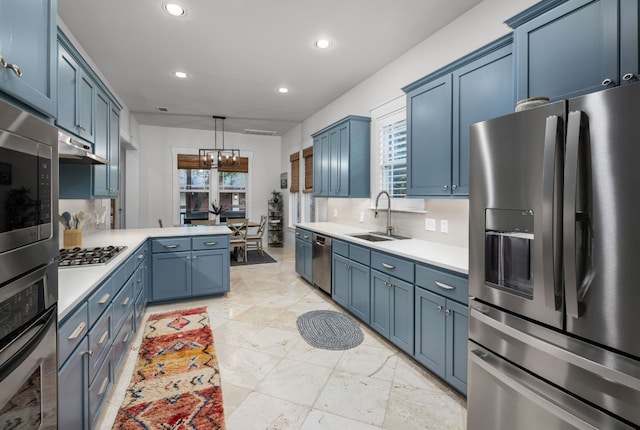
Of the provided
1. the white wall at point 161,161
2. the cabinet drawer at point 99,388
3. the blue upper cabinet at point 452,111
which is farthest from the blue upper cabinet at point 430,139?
the white wall at point 161,161

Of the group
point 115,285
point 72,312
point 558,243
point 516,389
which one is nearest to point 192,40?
point 115,285

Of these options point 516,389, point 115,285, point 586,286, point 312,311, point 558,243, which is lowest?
point 312,311

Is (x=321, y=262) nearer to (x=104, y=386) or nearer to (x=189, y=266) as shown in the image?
(x=189, y=266)

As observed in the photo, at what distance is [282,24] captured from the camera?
10.1 feet

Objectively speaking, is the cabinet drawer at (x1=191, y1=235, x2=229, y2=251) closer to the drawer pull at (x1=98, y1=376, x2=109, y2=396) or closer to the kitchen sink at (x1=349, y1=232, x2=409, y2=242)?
the kitchen sink at (x1=349, y1=232, x2=409, y2=242)

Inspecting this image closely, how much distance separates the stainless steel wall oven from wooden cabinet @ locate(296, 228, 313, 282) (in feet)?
11.8

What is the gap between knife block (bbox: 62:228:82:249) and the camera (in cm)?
291

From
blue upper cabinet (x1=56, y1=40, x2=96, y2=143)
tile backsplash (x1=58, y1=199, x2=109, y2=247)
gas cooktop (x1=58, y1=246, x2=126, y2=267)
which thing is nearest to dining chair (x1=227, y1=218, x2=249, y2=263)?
tile backsplash (x1=58, y1=199, x2=109, y2=247)

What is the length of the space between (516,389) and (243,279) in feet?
14.0

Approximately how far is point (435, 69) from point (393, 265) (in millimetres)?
2030

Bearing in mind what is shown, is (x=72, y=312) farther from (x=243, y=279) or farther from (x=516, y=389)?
(x=243, y=279)

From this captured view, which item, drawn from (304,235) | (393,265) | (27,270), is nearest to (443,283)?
(393,265)

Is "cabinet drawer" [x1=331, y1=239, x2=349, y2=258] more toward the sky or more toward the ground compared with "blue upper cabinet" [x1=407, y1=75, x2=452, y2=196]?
more toward the ground

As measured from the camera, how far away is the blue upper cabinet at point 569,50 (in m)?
1.41
